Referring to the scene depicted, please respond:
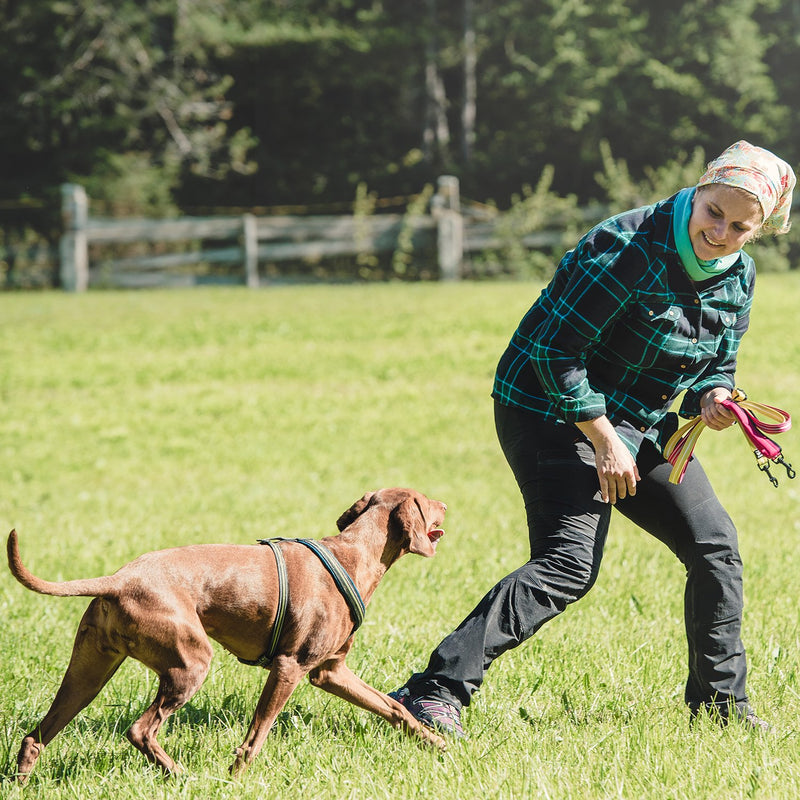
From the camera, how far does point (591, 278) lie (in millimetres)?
3275

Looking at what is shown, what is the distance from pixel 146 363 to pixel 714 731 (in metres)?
10.8

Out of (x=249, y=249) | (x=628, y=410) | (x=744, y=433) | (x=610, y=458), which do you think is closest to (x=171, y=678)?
(x=610, y=458)

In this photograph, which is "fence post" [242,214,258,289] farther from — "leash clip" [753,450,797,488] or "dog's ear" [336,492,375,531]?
"dog's ear" [336,492,375,531]

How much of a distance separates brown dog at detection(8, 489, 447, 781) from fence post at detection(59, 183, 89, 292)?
1812 cm

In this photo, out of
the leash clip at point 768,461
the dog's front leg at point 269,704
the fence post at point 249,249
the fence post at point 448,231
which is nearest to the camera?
the dog's front leg at point 269,704

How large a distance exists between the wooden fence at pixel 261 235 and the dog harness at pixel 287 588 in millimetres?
17021

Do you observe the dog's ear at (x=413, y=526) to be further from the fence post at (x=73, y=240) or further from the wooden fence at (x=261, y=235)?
the fence post at (x=73, y=240)

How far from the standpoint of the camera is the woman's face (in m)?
3.12

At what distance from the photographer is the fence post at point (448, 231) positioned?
65.1ft

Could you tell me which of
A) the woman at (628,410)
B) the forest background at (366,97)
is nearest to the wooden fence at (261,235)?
the forest background at (366,97)

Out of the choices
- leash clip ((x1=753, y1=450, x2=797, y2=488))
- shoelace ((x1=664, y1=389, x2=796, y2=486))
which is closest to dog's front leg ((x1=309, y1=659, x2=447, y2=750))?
shoelace ((x1=664, y1=389, x2=796, y2=486))

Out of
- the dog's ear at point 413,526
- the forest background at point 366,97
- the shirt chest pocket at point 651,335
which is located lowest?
the dog's ear at point 413,526

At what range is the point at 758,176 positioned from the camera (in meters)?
3.10

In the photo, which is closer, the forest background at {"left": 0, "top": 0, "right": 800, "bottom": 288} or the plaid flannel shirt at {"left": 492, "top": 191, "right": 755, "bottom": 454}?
the plaid flannel shirt at {"left": 492, "top": 191, "right": 755, "bottom": 454}
